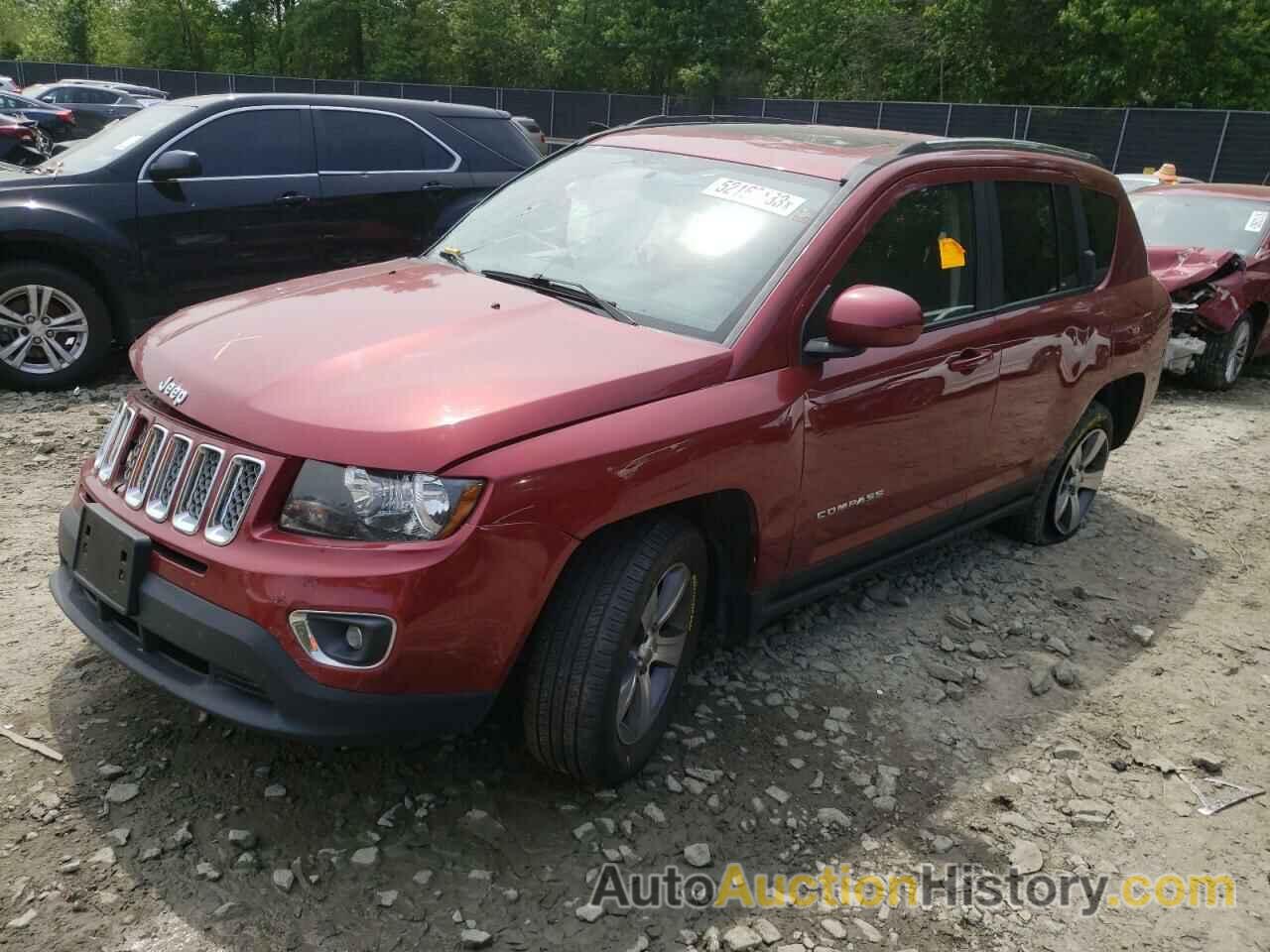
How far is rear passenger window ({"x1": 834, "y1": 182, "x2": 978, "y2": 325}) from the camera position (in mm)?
3549

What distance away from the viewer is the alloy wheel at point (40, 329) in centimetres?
610

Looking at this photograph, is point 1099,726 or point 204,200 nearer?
point 1099,726

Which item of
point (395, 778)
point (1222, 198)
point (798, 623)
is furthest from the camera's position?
point (1222, 198)

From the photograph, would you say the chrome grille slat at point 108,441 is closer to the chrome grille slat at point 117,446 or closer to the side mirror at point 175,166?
the chrome grille slat at point 117,446

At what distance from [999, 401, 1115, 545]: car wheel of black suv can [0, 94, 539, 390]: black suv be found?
4450 mm

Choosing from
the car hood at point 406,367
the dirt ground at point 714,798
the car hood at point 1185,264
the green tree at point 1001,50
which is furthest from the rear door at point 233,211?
the green tree at point 1001,50

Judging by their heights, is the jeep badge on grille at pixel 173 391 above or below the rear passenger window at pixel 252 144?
below

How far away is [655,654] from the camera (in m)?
3.12

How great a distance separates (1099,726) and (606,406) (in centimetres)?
222

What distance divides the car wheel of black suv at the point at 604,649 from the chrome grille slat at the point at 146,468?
1084mm

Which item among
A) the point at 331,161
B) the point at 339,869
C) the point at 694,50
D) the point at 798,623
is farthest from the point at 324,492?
the point at 694,50

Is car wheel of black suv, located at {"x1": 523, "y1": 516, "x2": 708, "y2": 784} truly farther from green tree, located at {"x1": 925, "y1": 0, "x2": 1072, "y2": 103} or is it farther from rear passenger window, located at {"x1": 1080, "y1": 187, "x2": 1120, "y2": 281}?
green tree, located at {"x1": 925, "y1": 0, "x2": 1072, "y2": 103}

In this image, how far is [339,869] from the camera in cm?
Result: 272

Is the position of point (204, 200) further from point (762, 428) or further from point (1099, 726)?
point (1099, 726)
